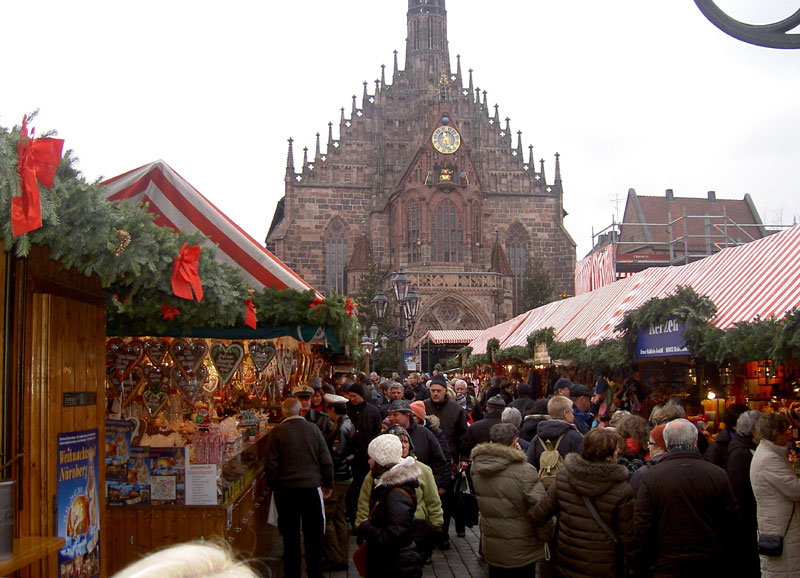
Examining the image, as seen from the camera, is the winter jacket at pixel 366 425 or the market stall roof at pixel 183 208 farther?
the winter jacket at pixel 366 425

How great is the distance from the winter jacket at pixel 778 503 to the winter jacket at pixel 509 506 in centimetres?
135

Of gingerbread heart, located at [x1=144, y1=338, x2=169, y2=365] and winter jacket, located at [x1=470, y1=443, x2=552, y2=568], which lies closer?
winter jacket, located at [x1=470, y1=443, x2=552, y2=568]

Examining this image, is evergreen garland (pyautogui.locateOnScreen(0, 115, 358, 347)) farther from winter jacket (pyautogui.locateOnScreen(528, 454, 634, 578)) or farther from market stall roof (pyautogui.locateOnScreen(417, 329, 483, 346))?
market stall roof (pyautogui.locateOnScreen(417, 329, 483, 346))

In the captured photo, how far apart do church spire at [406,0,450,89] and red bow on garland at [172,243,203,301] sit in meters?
47.1

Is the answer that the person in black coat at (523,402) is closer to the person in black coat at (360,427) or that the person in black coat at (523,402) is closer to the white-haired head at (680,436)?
the person in black coat at (360,427)

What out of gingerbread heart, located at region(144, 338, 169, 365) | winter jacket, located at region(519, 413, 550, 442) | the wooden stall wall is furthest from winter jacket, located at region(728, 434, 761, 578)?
gingerbread heart, located at region(144, 338, 169, 365)

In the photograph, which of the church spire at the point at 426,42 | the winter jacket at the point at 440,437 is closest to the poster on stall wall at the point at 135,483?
the winter jacket at the point at 440,437

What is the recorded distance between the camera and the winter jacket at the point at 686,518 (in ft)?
14.6

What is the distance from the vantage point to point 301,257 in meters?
44.4

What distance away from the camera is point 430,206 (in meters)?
43.3

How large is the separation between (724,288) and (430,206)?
34.9 m

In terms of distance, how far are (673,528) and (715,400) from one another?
16.8ft

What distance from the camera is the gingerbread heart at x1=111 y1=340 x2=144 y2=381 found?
7.55m

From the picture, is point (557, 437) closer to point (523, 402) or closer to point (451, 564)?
point (451, 564)
